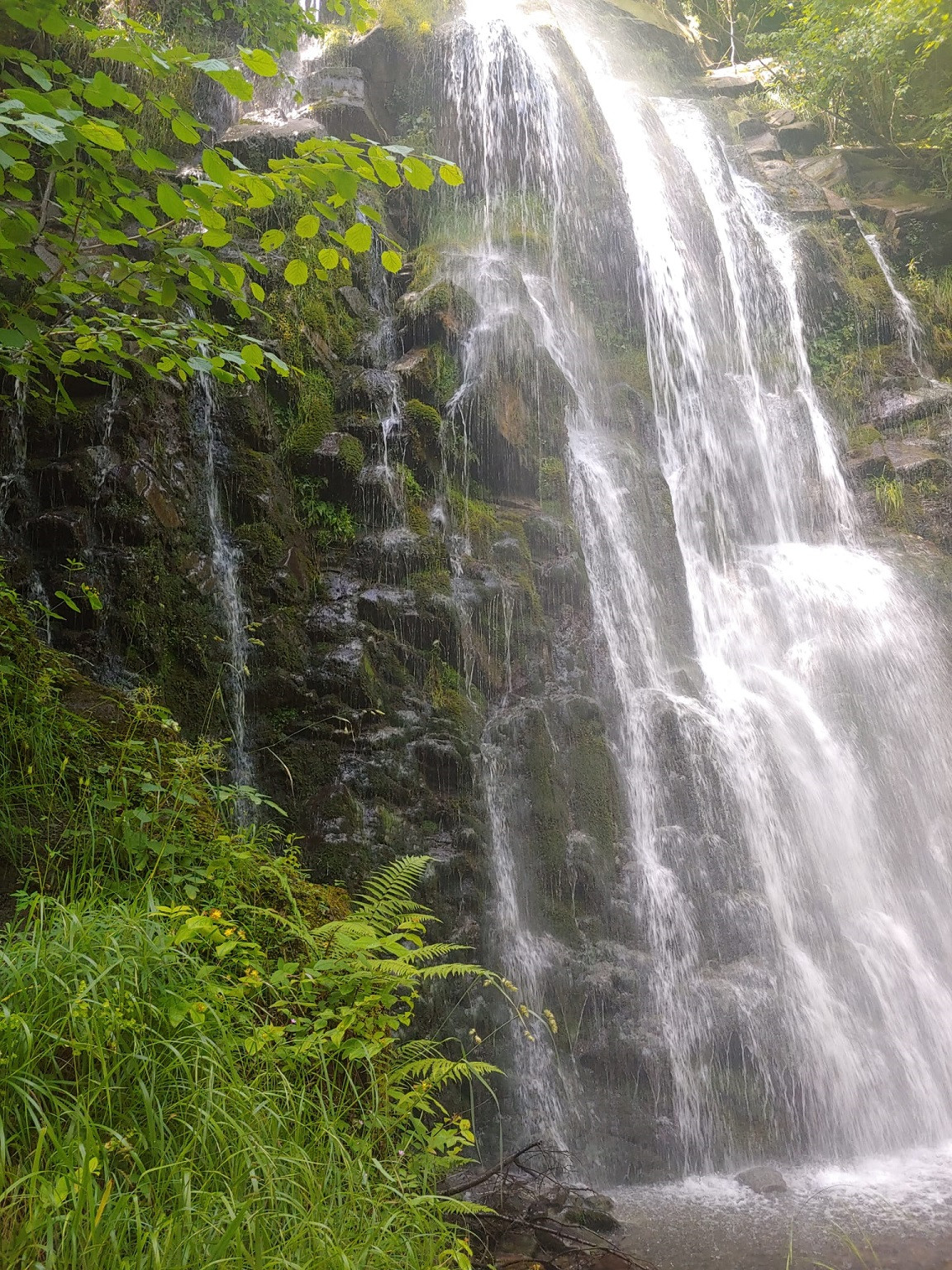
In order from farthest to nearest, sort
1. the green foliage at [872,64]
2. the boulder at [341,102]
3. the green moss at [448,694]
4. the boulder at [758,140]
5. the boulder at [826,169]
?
the boulder at [758,140]
the boulder at [826,169]
the green foliage at [872,64]
the boulder at [341,102]
the green moss at [448,694]

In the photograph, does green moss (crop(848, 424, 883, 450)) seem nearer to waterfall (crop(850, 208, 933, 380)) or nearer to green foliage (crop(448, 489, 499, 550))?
waterfall (crop(850, 208, 933, 380))

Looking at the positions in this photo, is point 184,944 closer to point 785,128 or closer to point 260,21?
point 260,21

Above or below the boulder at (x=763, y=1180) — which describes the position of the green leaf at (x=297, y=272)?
above

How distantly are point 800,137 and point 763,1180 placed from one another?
17656 mm

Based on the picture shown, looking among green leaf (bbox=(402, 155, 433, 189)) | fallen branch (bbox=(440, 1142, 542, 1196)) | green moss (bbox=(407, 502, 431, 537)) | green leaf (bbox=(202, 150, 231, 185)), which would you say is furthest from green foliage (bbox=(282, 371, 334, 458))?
fallen branch (bbox=(440, 1142, 542, 1196))

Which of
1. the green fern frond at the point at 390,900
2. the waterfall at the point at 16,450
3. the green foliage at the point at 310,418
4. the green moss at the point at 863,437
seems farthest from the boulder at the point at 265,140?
the green moss at the point at 863,437

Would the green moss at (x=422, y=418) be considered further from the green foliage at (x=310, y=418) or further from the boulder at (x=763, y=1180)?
the boulder at (x=763, y=1180)

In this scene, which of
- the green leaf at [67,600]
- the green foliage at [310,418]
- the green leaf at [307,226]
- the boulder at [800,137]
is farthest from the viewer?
the boulder at [800,137]

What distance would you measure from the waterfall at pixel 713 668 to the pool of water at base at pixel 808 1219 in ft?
1.43

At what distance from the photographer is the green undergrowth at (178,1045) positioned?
1774 mm

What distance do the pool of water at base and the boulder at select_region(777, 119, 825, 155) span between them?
55.6 feet

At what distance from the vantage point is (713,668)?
29.6ft

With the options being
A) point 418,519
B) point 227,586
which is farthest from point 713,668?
point 227,586

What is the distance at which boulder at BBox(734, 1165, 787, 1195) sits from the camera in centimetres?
518
